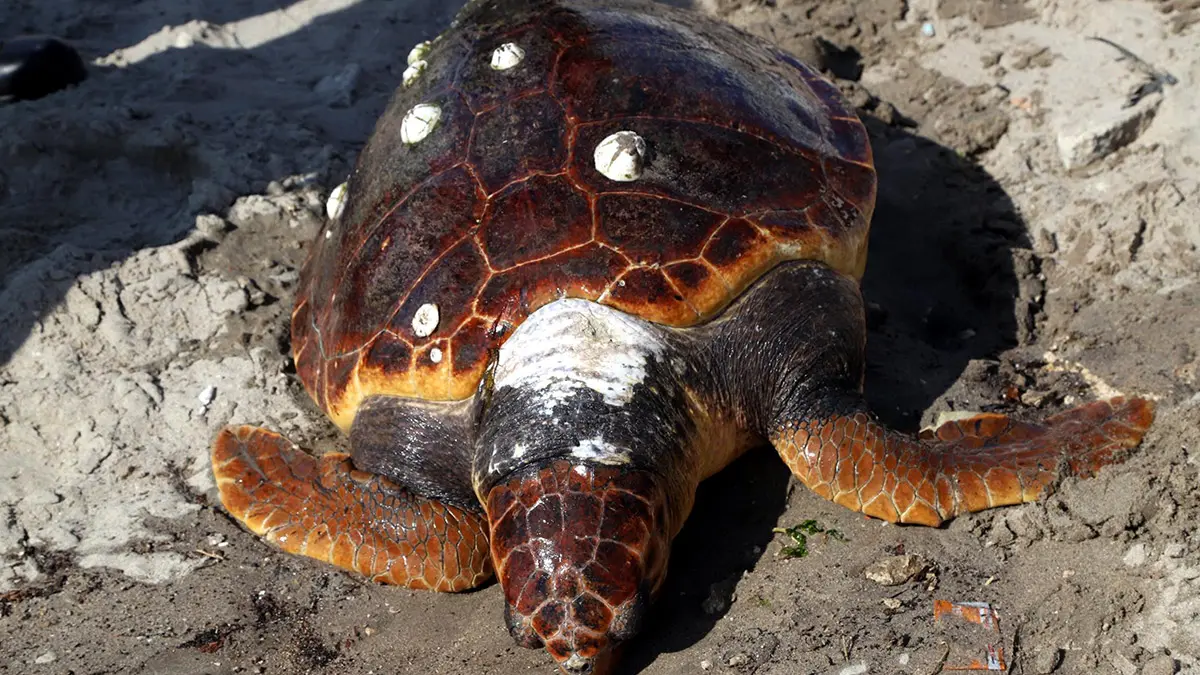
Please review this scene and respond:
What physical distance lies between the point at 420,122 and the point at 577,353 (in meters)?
1.10

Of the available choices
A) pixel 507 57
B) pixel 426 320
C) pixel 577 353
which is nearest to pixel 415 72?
pixel 507 57

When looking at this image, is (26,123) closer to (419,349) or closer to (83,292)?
→ (83,292)

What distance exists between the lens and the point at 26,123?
4.48m

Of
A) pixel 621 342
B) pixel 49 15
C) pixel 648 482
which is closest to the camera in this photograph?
pixel 648 482

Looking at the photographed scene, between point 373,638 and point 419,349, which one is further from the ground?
point 419,349

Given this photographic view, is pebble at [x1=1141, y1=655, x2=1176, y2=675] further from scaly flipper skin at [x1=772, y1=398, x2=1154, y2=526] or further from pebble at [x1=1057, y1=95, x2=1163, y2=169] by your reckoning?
pebble at [x1=1057, y1=95, x2=1163, y2=169]

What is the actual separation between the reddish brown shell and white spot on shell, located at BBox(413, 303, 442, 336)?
0.02 metres

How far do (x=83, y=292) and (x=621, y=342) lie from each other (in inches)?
85.8

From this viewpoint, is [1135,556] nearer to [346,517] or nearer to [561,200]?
[561,200]

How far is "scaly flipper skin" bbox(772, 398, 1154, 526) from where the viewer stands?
2.85 metres

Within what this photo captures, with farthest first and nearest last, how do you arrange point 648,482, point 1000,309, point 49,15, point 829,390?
point 49,15 → point 1000,309 → point 829,390 → point 648,482

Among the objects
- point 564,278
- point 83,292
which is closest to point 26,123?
point 83,292

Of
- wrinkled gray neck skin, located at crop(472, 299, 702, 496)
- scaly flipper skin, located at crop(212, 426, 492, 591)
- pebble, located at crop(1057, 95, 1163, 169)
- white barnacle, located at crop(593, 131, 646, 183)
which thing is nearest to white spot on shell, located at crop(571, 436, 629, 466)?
wrinkled gray neck skin, located at crop(472, 299, 702, 496)

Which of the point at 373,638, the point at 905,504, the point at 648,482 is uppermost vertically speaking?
the point at 648,482
